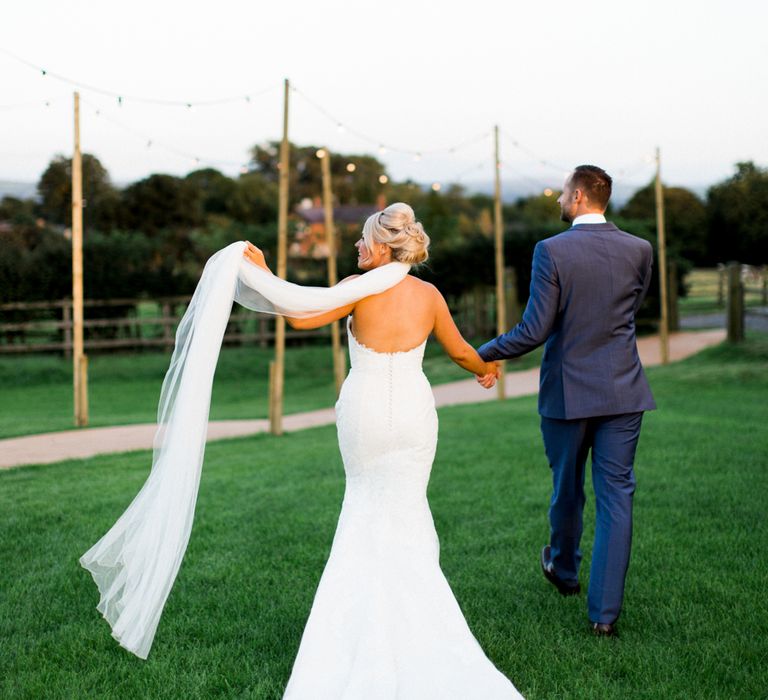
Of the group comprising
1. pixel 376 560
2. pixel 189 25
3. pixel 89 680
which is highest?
pixel 189 25

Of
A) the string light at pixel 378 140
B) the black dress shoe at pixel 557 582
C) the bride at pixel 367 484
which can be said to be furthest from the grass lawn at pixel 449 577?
the string light at pixel 378 140

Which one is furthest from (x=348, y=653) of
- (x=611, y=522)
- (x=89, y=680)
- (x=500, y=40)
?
(x=500, y=40)

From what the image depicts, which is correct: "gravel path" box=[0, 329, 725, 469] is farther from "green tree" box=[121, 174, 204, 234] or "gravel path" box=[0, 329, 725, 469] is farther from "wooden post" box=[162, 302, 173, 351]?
"green tree" box=[121, 174, 204, 234]

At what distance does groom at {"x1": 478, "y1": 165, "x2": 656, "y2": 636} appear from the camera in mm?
4426

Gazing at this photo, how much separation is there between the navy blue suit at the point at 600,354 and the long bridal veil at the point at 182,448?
887mm

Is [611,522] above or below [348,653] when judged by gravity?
above

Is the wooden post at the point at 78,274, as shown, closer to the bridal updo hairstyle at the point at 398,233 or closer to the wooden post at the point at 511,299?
the bridal updo hairstyle at the point at 398,233

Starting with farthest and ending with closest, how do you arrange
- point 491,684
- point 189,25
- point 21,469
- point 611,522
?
point 189,25 < point 21,469 < point 611,522 < point 491,684

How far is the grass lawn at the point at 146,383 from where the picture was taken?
1658cm

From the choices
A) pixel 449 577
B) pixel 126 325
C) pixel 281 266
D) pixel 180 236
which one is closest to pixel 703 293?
pixel 180 236

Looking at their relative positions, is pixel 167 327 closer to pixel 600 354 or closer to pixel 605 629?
pixel 600 354

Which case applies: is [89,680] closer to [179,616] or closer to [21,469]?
[179,616]

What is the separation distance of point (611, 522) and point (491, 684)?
1202mm

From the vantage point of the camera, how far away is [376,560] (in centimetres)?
A: 383
